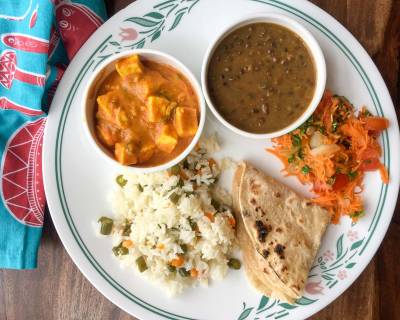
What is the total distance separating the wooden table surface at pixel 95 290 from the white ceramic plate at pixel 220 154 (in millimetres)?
393

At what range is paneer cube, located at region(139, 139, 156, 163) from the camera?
9.07ft

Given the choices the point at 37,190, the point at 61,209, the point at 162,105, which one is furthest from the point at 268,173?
the point at 37,190

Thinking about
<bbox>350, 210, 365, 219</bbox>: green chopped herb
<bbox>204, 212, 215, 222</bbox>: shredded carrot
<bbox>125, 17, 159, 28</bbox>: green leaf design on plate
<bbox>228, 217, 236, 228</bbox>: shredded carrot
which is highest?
<bbox>125, 17, 159, 28</bbox>: green leaf design on plate

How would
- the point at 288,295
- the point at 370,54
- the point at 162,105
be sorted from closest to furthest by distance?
the point at 162,105, the point at 288,295, the point at 370,54

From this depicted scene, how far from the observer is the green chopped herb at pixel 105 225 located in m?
3.14

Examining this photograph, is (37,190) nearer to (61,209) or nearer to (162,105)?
(61,209)

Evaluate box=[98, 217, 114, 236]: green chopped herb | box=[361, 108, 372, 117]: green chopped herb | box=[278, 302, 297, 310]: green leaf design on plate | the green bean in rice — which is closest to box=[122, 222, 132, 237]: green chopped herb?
the green bean in rice

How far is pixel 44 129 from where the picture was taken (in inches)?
127

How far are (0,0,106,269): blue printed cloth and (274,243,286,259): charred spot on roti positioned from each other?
1.83 m

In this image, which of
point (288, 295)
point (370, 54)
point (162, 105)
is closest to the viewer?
point (162, 105)

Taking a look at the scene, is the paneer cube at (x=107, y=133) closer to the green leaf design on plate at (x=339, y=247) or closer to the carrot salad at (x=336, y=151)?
the carrot salad at (x=336, y=151)

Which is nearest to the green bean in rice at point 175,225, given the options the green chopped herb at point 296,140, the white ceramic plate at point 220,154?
the white ceramic plate at point 220,154

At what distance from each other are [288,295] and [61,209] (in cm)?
177

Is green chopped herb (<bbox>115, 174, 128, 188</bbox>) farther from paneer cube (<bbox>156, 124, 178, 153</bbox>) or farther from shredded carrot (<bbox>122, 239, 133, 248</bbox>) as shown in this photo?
paneer cube (<bbox>156, 124, 178, 153</bbox>)
